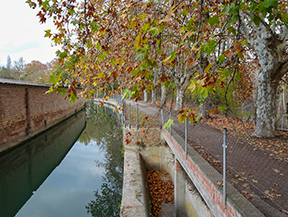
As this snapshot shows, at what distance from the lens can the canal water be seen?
6.36 m

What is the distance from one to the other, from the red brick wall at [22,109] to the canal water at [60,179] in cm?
101

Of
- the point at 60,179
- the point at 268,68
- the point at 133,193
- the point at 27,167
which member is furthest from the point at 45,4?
the point at 27,167

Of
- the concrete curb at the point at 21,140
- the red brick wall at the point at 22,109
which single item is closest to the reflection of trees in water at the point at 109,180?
the concrete curb at the point at 21,140

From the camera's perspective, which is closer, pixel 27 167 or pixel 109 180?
pixel 109 180

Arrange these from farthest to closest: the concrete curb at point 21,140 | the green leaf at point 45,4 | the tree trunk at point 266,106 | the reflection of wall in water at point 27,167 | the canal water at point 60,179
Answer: the concrete curb at point 21,140 < the reflection of wall in water at point 27,167 < the canal water at point 60,179 < the tree trunk at point 266,106 < the green leaf at point 45,4

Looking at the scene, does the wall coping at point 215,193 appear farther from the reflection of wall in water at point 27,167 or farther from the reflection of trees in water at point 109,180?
the reflection of wall in water at point 27,167

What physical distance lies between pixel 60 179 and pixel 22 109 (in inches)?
232

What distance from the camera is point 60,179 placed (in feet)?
27.6

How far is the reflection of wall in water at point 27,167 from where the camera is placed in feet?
21.3

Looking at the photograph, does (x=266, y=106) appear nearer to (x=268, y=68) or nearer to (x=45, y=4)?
(x=268, y=68)

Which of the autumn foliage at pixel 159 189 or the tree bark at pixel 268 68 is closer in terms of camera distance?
the tree bark at pixel 268 68

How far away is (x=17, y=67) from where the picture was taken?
173 feet

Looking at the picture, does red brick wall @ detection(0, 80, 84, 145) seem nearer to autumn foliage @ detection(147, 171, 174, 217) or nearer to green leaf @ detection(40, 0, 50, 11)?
autumn foliage @ detection(147, 171, 174, 217)

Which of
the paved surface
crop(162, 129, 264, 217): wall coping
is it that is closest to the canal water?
crop(162, 129, 264, 217): wall coping
